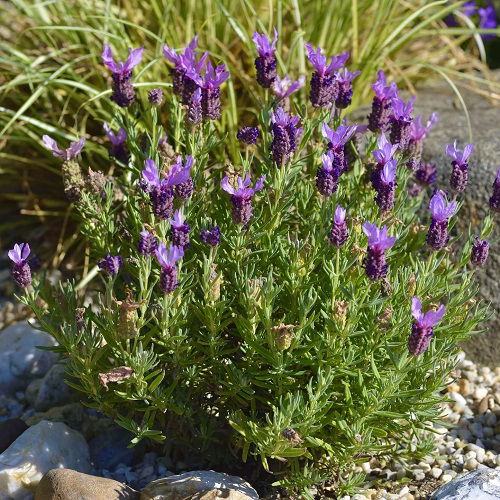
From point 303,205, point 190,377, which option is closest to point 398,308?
point 303,205

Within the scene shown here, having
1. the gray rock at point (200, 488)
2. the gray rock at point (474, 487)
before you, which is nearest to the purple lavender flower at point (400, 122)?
the gray rock at point (474, 487)

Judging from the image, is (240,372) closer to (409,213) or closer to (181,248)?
(181,248)

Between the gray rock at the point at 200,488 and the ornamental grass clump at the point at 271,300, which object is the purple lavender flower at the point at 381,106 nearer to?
the ornamental grass clump at the point at 271,300

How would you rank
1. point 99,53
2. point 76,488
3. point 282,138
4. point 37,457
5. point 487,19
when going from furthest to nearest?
point 487,19
point 99,53
point 37,457
point 76,488
point 282,138

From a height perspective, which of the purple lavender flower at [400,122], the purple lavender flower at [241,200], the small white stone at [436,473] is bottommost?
the small white stone at [436,473]

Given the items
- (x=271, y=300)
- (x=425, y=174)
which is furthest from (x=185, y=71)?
(x=425, y=174)

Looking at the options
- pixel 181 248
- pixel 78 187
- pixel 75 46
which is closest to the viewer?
pixel 181 248

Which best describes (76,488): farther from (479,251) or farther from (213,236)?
(479,251)
